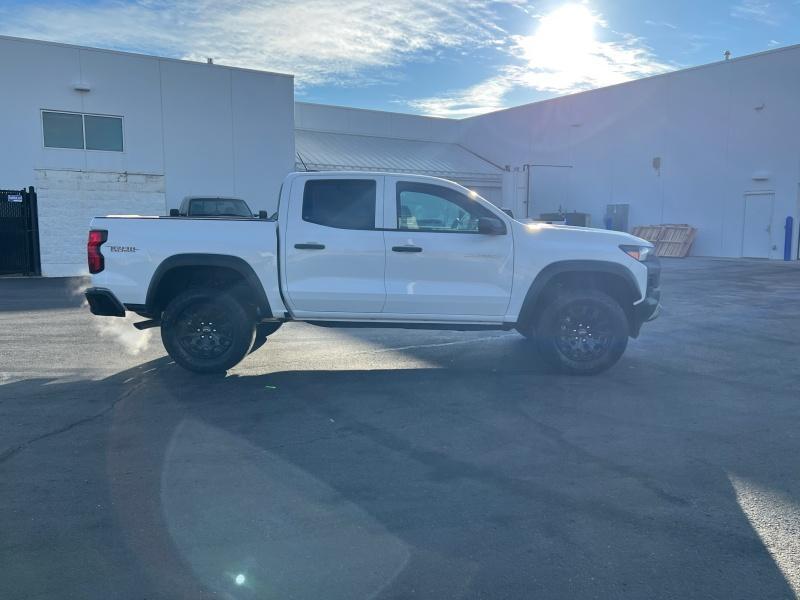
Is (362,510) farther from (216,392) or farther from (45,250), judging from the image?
(45,250)

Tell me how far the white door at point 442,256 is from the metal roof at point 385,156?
20.9 meters

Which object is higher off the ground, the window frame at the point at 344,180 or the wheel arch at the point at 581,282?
the window frame at the point at 344,180

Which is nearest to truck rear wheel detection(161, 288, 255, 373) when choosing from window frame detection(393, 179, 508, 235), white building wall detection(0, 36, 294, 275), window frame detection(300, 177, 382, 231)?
window frame detection(300, 177, 382, 231)

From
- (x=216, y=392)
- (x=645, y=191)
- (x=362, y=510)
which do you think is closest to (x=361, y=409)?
(x=216, y=392)

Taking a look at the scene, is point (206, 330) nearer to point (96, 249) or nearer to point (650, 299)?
point (96, 249)

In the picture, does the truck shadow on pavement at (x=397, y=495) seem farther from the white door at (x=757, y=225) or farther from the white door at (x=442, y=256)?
the white door at (x=757, y=225)

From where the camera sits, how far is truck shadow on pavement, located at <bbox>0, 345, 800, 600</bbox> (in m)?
3.16

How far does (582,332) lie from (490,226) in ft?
5.10

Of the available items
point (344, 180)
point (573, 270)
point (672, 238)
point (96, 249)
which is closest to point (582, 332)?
point (573, 270)

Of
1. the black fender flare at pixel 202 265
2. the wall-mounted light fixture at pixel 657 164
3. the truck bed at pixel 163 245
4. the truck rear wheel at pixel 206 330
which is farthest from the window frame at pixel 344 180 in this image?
the wall-mounted light fixture at pixel 657 164

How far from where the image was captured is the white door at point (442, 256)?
675cm

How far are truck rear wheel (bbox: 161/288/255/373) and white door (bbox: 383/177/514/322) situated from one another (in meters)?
1.56

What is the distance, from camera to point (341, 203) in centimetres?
689

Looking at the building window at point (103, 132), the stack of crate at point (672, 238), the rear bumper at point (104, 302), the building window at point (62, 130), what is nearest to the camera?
the rear bumper at point (104, 302)
